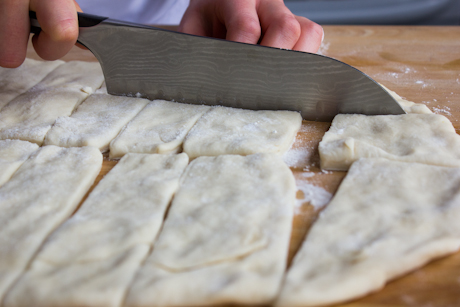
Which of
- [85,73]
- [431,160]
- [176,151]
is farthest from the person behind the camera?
[85,73]

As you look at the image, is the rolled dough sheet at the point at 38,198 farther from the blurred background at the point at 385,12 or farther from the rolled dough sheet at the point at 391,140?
the blurred background at the point at 385,12

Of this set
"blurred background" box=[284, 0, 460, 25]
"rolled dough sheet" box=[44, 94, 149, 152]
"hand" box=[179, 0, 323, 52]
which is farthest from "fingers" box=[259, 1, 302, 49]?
"blurred background" box=[284, 0, 460, 25]

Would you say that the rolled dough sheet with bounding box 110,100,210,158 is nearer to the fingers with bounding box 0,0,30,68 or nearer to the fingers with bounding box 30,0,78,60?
the fingers with bounding box 30,0,78,60

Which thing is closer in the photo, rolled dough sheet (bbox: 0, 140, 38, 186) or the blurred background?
rolled dough sheet (bbox: 0, 140, 38, 186)

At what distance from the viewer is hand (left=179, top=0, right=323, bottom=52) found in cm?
186

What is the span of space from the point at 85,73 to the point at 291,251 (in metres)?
1.59

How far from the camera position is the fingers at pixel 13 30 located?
5.19 feet

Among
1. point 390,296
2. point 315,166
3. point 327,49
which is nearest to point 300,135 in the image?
point 315,166

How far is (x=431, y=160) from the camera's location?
1286 mm

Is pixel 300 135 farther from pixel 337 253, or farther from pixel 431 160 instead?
pixel 337 253

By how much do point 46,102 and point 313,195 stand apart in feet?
4.27

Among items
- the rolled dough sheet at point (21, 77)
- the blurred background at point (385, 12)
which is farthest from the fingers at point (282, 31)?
the blurred background at point (385, 12)

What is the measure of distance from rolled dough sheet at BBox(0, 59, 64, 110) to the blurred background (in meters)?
2.40

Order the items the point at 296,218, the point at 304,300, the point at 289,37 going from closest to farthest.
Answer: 1. the point at 304,300
2. the point at 296,218
3. the point at 289,37
